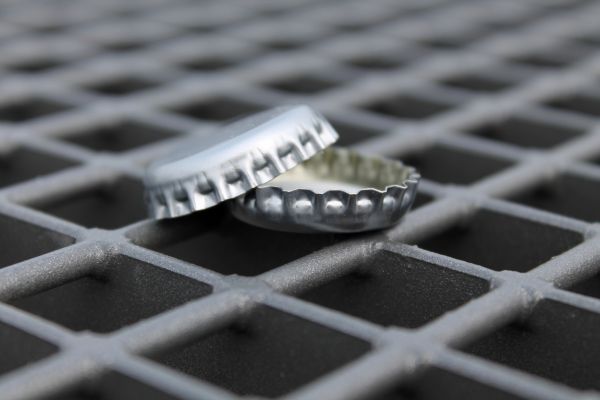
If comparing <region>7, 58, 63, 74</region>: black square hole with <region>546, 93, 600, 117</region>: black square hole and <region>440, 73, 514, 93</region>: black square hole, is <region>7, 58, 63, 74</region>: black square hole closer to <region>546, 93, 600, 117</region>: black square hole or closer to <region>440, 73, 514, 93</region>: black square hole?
<region>440, 73, 514, 93</region>: black square hole

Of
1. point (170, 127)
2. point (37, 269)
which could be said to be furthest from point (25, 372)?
point (170, 127)

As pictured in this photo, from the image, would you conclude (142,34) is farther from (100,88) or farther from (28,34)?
(100,88)

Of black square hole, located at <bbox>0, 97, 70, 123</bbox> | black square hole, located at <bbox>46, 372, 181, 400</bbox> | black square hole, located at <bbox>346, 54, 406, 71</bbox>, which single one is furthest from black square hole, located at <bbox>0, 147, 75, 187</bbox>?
black square hole, located at <bbox>346, 54, 406, 71</bbox>

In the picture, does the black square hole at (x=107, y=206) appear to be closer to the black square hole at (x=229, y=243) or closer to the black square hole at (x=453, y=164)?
the black square hole at (x=229, y=243)

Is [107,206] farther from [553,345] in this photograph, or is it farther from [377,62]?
[377,62]

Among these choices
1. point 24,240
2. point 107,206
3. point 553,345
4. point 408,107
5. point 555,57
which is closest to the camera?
point 553,345

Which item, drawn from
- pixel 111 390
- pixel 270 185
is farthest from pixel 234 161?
pixel 111 390
